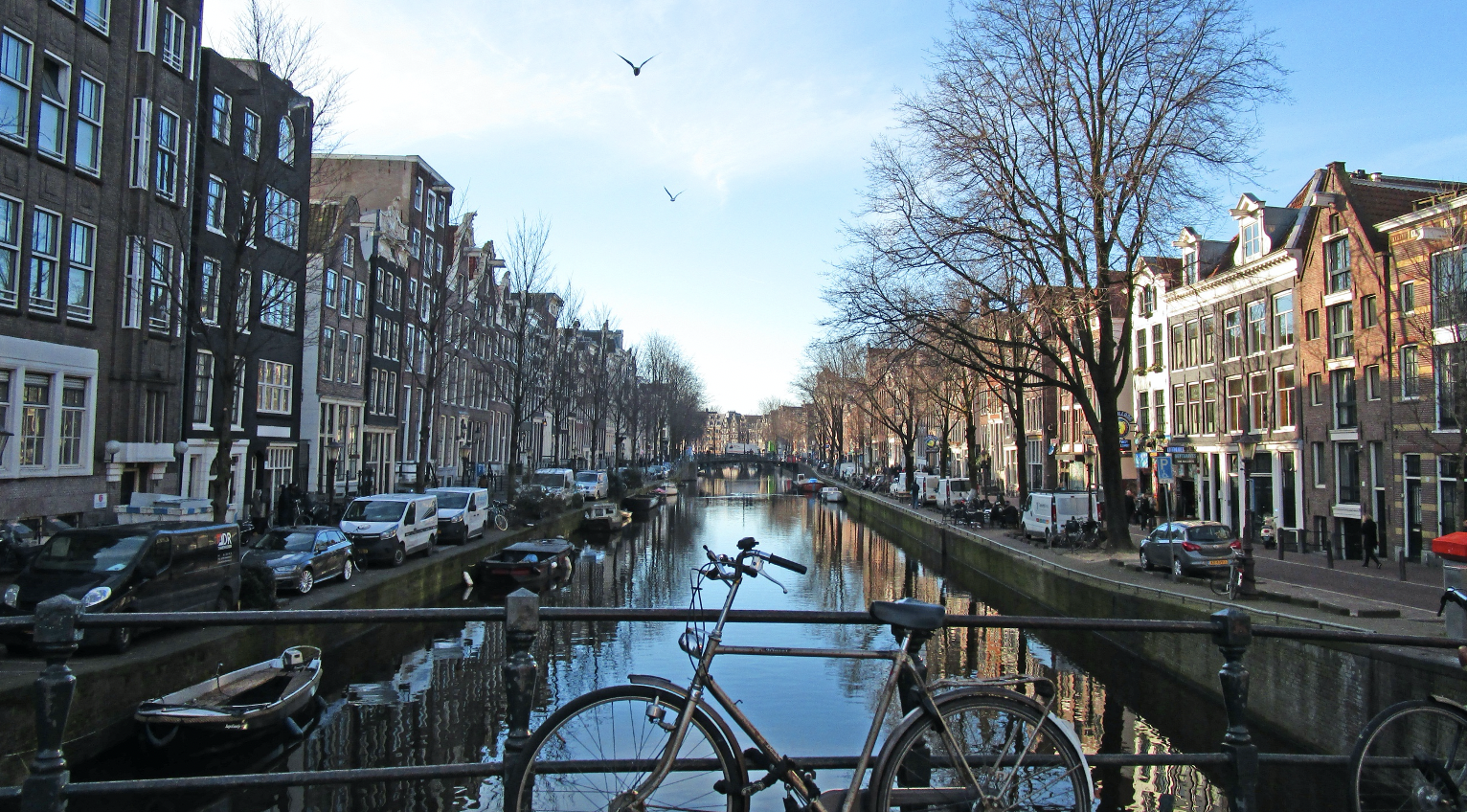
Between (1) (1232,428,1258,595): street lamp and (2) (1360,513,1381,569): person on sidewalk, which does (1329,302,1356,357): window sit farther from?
(2) (1360,513,1381,569): person on sidewalk

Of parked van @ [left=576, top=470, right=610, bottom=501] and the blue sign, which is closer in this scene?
the blue sign

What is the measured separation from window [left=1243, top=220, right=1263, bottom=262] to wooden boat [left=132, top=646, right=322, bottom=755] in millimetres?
40124

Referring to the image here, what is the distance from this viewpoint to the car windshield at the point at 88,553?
1463 centimetres

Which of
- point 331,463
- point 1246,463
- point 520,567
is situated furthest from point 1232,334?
point 331,463

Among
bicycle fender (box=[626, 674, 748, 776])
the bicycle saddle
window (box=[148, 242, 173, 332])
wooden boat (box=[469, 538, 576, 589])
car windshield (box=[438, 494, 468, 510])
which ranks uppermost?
window (box=[148, 242, 173, 332])

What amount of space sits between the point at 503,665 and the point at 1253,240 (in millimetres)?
45100

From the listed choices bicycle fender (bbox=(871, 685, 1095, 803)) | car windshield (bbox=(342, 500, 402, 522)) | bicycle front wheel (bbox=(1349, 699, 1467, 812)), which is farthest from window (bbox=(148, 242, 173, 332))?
bicycle front wheel (bbox=(1349, 699, 1467, 812))

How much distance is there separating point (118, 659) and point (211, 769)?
1968mm

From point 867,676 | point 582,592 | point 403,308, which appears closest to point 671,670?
point 867,676

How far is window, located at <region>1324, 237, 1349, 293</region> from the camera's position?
33906mm

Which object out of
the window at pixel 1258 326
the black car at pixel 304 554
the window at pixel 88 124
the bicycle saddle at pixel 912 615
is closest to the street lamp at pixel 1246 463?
the window at pixel 1258 326

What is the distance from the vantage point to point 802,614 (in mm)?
4016

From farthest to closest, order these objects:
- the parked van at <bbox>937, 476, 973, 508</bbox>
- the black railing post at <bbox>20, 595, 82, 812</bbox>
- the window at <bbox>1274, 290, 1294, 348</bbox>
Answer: the parked van at <bbox>937, 476, 973, 508</bbox>
the window at <bbox>1274, 290, 1294, 348</bbox>
the black railing post at <bbox>20, 595, 82, 812</bbox>

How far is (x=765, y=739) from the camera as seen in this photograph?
405 centimetres
